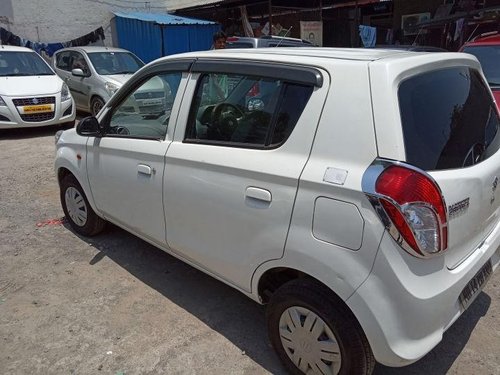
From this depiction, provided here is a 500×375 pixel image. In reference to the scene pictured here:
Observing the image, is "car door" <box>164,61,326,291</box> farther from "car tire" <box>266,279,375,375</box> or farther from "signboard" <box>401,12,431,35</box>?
"signboard" <box>401,12,431,35</box>

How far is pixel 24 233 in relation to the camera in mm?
4371

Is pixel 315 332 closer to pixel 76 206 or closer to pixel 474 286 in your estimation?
pixel 474 286

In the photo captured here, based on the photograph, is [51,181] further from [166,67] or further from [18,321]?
[166,67]

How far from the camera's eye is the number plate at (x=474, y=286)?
7.16 ft

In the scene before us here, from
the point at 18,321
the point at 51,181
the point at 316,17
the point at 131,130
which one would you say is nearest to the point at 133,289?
the point at 18,321

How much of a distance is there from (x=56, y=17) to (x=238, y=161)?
610 inches

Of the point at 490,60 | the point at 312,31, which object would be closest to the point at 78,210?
the point at 490,60

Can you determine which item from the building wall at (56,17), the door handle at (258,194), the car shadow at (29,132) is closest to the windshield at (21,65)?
the car shadow at (29,132)

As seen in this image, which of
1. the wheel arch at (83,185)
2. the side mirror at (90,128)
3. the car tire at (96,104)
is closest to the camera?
the side mirror at (90,128)

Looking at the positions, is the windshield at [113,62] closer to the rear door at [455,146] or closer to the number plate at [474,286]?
the rear door at [455,146]

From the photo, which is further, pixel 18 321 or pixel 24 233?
pixel 24 233

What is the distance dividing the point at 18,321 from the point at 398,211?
2602 millimetres

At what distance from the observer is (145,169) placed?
3.00 m

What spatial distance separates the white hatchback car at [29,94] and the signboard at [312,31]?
8637mm
